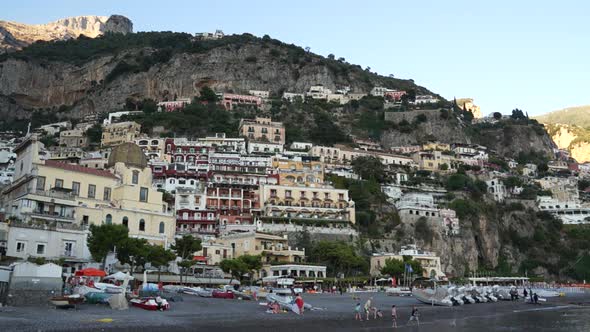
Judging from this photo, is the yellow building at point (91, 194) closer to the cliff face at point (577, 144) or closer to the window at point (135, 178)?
the window at point (135, 178)

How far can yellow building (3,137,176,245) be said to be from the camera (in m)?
49.8

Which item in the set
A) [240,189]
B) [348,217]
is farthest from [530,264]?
[240,189]

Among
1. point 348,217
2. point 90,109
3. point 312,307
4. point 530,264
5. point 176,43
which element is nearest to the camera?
point 312,307

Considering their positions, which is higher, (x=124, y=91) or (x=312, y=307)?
(x=124, y=91)

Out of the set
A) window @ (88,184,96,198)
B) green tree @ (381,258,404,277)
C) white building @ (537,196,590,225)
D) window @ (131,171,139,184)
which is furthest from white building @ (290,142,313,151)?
window @ (88,184,96,198)

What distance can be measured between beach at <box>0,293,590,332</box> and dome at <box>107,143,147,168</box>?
20520 mm

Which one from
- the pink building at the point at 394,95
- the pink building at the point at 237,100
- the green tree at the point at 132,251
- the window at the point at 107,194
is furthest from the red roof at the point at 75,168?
the pink building at the point at 394,95

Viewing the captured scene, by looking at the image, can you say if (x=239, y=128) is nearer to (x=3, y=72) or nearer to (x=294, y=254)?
(x=294, y=254)

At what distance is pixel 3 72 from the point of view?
534 ft

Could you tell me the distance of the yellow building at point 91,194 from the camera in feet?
163

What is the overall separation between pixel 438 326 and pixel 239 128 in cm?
9230

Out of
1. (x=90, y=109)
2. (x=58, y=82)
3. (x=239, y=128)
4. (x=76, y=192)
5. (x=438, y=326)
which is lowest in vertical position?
(x=438, y=326)

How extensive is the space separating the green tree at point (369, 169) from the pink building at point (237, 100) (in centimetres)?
4364

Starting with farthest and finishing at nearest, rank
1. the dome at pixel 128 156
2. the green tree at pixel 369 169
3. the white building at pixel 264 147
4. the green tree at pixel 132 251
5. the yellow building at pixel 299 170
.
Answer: the white building at pixel 264 147 → the green tree at pixel 369 169 → the yellow building at pixel 299 170 → the dome at pixel 128 156 → the green tree at pixel 132 251
